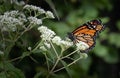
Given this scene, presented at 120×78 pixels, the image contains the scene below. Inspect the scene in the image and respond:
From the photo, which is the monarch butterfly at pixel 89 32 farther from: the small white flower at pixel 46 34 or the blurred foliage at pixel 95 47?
the blurred foliage at pixel 95 47

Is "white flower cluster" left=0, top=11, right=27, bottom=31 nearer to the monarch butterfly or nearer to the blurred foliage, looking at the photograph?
the monarch butterfly

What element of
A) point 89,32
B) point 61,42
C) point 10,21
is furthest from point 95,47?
point 10,21

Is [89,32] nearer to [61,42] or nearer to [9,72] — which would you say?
[61,42]

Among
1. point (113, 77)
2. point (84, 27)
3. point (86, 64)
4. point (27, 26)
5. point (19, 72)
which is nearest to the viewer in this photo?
point (19, 72)

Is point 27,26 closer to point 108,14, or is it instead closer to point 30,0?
point 30,0

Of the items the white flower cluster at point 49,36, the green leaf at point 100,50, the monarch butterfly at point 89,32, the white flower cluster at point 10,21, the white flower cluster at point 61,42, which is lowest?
the green leaf at point 100,50

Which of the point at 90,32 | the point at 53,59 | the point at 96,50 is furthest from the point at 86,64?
the point at 53,59

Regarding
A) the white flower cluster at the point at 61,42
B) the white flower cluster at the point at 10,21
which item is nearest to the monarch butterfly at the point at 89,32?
the white flower cluster at the point at 61,42

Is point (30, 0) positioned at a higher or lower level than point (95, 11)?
higher
